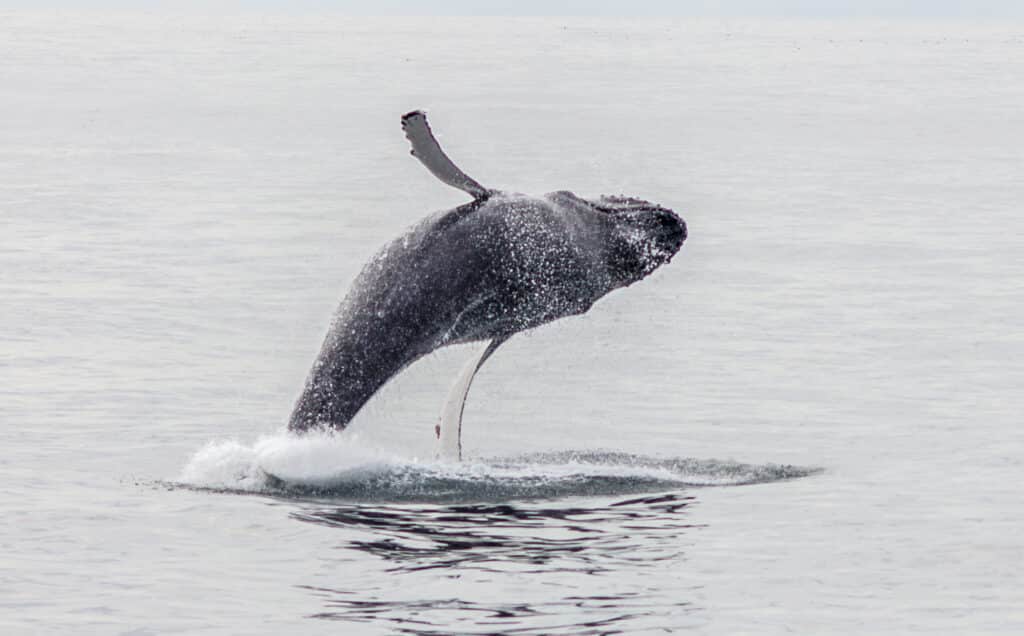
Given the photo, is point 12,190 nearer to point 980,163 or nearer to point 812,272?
point 812,272

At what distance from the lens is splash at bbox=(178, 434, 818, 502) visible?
55.3ft

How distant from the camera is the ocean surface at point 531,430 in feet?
46.3

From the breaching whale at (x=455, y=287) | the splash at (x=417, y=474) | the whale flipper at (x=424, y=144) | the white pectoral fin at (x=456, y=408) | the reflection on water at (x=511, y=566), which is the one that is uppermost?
the whale flipper at (x=424, y=144)

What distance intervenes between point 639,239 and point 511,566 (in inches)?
154

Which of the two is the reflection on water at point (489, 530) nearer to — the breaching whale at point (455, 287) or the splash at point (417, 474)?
the splash at point (417, 474)

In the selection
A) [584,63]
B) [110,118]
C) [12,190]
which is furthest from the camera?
[584,63]

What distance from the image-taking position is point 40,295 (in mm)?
29578

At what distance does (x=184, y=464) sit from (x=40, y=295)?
11.9 m

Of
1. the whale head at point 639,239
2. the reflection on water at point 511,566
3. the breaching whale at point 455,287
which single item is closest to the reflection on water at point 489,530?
the reflection on water at point 511,566

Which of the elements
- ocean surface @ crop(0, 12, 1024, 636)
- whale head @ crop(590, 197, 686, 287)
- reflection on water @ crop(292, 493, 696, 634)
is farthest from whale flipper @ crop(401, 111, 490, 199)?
reflection on water @ crop(292, 493, 696, 634)

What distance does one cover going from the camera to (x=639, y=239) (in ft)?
57.5

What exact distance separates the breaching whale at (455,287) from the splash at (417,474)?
32 centimetres

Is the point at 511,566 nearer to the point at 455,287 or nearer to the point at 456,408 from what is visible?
the point at 456,408

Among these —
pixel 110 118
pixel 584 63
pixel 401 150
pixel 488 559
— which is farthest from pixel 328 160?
pixel 584 63
